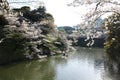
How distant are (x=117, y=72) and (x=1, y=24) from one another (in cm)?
1221

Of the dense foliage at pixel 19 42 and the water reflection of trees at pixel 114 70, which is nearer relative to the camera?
the water reflection of trees at pixel 114 70

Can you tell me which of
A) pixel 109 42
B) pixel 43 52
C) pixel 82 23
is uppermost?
pixel 82 23

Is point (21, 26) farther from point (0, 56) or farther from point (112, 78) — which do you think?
point (112, 78)

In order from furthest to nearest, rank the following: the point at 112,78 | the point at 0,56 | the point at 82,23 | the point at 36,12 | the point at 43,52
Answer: the point at 36,12 → the point at 43,52 → the point at 0,56 → the point at 112,78 → the point at 82,23

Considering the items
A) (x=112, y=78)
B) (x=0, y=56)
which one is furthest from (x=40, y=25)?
(x=112, y=78)

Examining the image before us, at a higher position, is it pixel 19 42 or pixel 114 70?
pixel 19 42

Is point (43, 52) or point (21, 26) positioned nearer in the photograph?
point (21, 26)

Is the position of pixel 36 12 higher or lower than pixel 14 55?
higher

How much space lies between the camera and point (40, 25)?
1471 inches

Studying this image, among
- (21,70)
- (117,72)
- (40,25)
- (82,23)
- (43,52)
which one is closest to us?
(82,23)

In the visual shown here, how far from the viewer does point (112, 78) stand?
52.6 feet

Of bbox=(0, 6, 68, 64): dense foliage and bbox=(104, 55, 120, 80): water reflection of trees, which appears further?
bbox=(0, 6, 68, 64): dense foliage

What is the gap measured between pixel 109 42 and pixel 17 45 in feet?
31.4

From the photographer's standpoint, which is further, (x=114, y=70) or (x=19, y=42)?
(x=19, y=42)
